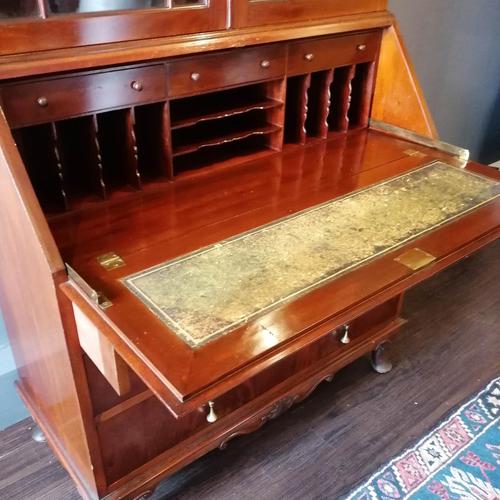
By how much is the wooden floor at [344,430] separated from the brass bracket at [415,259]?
770mm

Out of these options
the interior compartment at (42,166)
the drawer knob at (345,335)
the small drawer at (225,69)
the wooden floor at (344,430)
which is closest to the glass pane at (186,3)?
the small drawer at (225,69)

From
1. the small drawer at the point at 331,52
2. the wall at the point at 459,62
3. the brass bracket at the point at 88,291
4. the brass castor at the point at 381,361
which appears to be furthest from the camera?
the wall at the point at 459,62

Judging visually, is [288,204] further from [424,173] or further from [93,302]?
[93,302]

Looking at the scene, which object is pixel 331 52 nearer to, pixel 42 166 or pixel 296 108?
pixel 296 108

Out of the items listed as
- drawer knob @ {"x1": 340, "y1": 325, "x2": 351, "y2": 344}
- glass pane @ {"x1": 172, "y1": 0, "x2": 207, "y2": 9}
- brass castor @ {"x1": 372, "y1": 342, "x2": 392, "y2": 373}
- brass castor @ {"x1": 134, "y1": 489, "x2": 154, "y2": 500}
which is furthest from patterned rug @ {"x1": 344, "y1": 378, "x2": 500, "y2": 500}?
glass pane @ {"x1": 172, "y1": 0, "x2": 207, "y2": 9}

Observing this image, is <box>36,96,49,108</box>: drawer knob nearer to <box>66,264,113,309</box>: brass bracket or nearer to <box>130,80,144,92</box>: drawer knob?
<box>130,80,144,92</box>: drawer knob

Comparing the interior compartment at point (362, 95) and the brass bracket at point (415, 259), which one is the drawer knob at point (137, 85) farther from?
the interior compartment at point (362, 95)

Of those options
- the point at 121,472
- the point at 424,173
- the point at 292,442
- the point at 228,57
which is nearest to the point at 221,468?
the point at 292,442

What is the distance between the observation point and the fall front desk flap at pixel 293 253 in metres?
0.87

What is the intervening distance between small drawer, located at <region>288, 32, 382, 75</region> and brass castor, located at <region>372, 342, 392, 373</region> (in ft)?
2.98

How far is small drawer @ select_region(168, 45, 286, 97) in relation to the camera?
1.13 metres

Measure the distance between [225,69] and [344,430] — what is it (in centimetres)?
108

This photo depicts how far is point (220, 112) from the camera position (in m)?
1.25

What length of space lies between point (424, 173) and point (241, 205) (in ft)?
1.56
